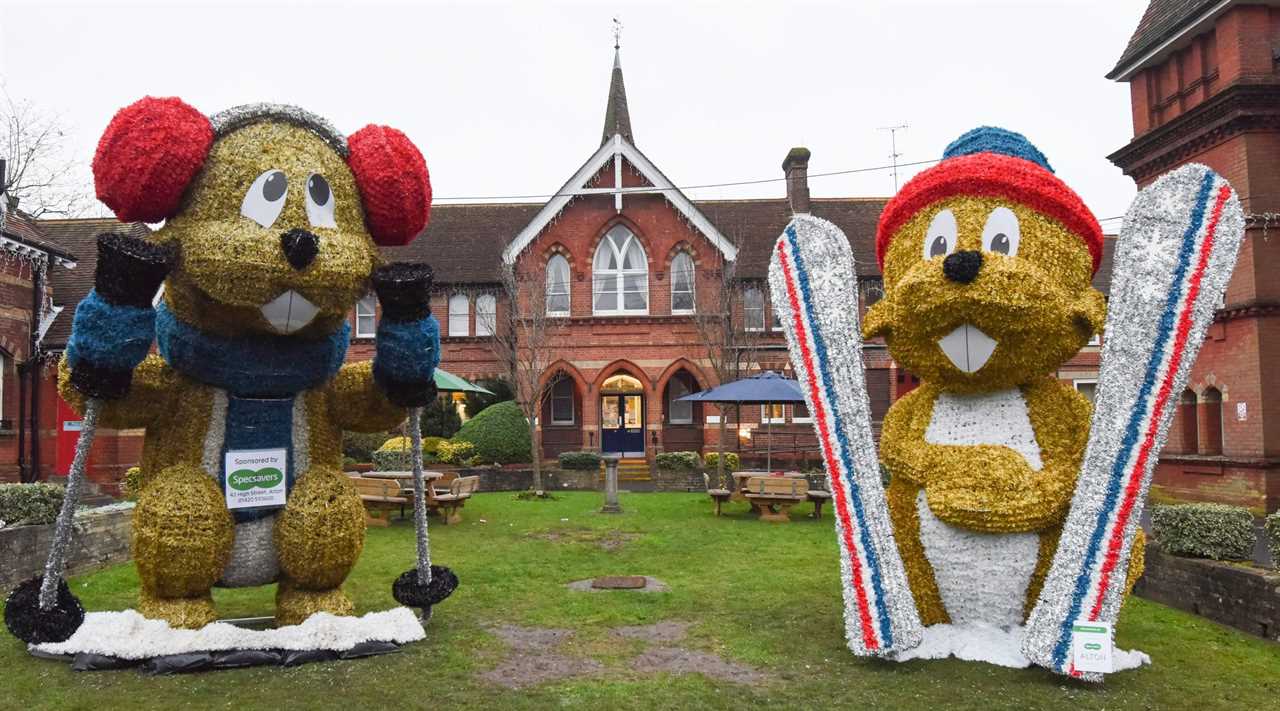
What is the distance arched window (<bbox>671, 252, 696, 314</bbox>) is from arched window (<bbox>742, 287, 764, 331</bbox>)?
1.64 meters

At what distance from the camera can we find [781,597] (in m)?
7.71

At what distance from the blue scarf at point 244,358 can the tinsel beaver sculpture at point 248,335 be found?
1 cm

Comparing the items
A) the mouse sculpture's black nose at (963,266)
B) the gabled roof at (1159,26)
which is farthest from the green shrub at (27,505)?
the gabled roof at (1159,26)

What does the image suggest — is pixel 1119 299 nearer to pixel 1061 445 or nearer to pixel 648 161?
pixel 1061 445

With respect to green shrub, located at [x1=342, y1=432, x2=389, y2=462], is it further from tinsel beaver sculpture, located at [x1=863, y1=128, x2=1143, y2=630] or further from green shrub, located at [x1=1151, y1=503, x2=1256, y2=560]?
green shrub, located at [x1=1151, y1=503, x2=1256, y2=560]

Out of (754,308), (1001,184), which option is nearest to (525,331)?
(754,308)

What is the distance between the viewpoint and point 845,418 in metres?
5.65

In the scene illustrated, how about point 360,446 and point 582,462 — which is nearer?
point 582,462

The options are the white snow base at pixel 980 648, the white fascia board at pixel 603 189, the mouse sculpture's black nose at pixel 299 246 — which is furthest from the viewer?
the white fascia board at pixel 603 189

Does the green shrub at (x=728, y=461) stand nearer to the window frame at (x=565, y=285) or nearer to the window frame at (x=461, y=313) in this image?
the window frame at (x=565, y=285)

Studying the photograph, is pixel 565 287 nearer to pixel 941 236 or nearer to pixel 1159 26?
pixel 1159 26

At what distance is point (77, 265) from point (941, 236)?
2037 centimetres

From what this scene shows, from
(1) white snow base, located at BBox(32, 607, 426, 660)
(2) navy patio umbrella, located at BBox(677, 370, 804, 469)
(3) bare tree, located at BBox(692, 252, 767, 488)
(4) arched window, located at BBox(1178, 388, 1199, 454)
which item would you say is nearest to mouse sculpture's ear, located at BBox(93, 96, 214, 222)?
(1) white snow base, located at BBox(32, 607, 426, 660)

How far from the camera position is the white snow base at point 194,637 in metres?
5.26
